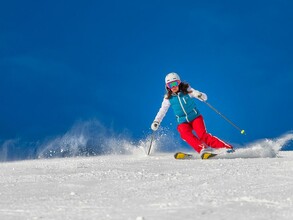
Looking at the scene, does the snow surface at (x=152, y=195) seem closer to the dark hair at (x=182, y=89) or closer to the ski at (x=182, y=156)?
the ski at (x=182, y=156)

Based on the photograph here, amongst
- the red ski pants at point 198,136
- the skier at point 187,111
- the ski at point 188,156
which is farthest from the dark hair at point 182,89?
the ski at point 188,156

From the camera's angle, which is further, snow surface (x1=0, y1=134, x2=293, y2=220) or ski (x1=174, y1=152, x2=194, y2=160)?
ski (x1=174, y1=152, x2=194, y2=160)

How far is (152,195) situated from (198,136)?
207 inches

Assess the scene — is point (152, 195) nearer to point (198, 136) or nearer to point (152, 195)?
point (152, 195)

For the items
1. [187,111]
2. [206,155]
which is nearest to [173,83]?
[187,111]

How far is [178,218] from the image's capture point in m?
2.32

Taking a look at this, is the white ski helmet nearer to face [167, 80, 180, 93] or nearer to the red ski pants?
face [167, 80, 180, 93]

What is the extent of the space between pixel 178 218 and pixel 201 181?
4.53ft

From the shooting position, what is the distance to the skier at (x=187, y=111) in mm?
8086

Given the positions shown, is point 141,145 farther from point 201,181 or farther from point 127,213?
point 127,213

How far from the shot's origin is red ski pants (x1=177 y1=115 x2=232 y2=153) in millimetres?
7911

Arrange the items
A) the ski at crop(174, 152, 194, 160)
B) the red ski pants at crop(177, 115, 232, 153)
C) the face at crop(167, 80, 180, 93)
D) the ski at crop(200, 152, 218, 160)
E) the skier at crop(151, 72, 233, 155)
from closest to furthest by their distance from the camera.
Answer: the ski at crop(200, 152, 218, 160) → the ski at crop(174, 152, 194, 160) → the red ski pants at crop(177, 115, 232, 153) → the skier at crop(151, 72, 233, 155) → the face at crop(167, 80, 180, 93)

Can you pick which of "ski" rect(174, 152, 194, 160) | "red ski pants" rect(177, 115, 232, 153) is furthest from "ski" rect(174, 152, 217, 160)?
"red ski pants" rect(177, 115, 232, 153)

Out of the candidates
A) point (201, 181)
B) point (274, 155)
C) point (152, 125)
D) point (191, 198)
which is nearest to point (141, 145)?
point (152, 125)
